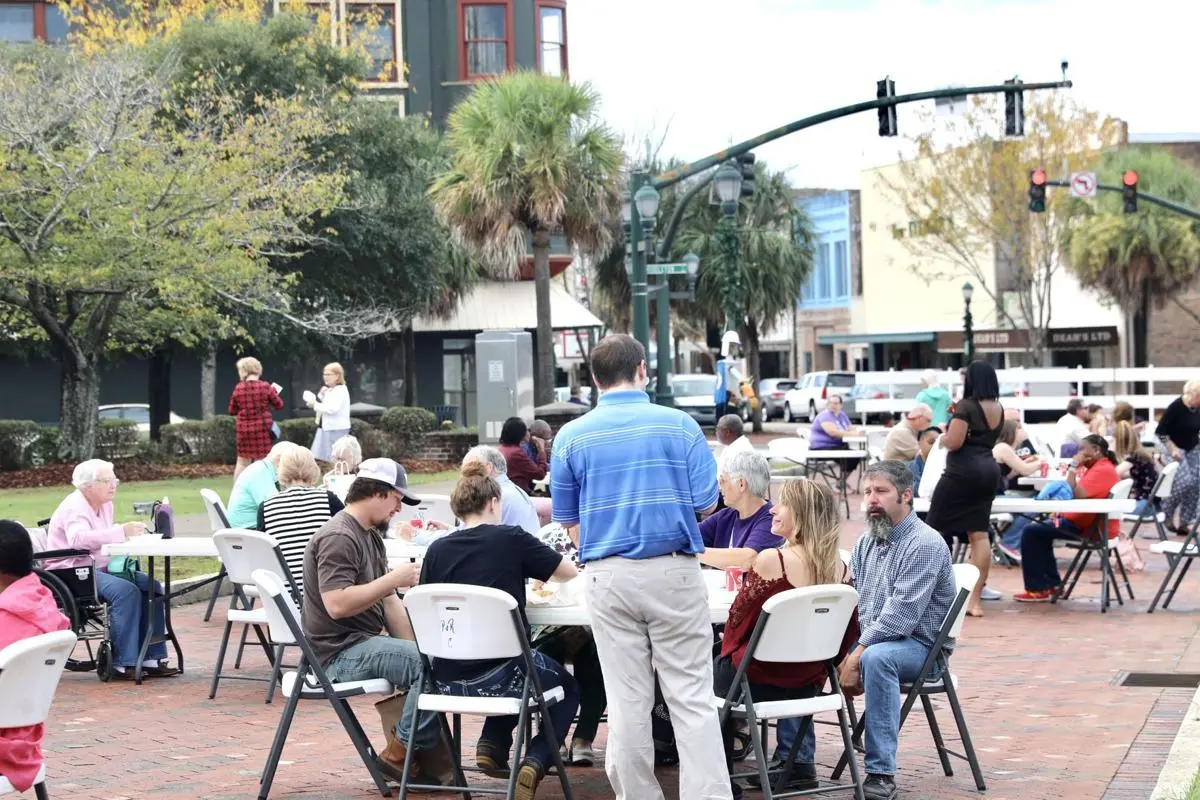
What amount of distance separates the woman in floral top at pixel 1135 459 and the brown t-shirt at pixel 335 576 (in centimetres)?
1122

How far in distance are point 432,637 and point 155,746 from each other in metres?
2.52

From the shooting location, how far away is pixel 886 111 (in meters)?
24.6

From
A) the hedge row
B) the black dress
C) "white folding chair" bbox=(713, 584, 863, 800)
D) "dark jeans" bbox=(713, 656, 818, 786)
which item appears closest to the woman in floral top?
the black dress

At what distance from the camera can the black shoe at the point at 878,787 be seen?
7.09 m

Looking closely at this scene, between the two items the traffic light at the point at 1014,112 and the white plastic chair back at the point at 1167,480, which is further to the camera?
the traffic light at the point at 1014,112

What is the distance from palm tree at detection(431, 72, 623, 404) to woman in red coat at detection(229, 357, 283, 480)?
1393cm

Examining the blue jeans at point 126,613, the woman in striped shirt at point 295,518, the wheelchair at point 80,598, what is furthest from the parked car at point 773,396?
the woman in striped shirt at point 295,518

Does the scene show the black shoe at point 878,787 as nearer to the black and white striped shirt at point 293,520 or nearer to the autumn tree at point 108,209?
the black and white striped shirt at point 293,520

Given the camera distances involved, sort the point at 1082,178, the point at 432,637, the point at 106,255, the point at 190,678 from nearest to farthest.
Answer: the point at 432,637, the point at 190,678, the point at 106,255, the point at 1082,178

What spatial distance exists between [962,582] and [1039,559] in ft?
22.5

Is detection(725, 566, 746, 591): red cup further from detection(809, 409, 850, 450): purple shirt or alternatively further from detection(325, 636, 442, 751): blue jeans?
detection(809, 409, 850, 450): purple shirt

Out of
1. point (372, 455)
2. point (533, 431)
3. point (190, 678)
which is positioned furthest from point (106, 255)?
point (190, 678)

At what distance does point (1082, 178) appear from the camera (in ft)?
112

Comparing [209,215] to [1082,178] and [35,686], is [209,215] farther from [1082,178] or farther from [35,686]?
[35,686]
